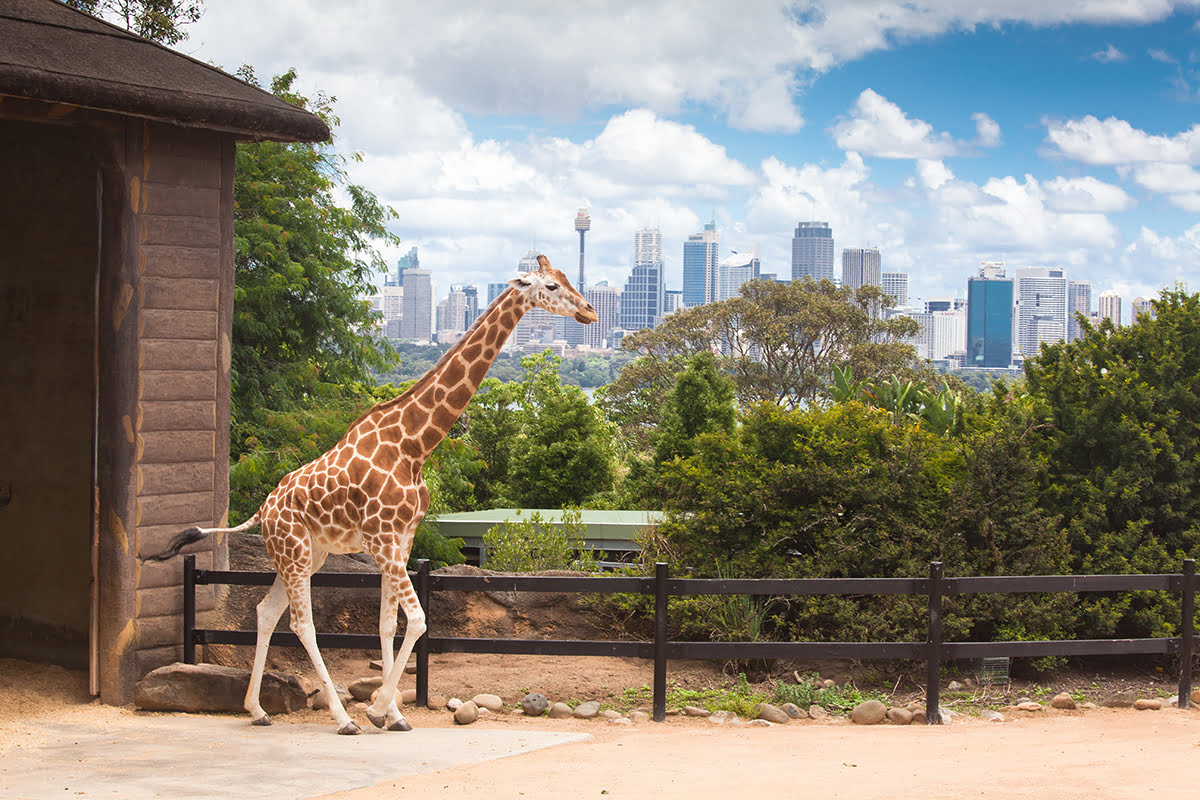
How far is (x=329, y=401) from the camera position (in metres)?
15.0

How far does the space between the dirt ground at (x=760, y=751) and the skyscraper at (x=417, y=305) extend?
243 ft

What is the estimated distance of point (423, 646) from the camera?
754 cm

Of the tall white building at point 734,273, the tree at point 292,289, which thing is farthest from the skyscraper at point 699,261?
the tree at point 292,289

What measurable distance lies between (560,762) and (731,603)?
147 inches

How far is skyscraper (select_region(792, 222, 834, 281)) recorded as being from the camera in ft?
489

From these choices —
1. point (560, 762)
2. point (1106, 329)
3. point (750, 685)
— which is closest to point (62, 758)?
point (560, 762)

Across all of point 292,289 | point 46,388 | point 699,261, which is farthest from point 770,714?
point 699,261

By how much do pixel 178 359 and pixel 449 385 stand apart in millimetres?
2068

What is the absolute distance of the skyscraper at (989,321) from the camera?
119 metres

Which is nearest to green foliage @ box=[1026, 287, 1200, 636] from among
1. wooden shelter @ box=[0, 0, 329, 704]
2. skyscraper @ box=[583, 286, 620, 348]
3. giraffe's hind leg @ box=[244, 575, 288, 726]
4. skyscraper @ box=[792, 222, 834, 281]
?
giraffe's hind leg @ box=[244, 575, 288, 726]

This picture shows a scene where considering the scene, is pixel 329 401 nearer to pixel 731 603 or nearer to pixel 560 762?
pixel 731 603

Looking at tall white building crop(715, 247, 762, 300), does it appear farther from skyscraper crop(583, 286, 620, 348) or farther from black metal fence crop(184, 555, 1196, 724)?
black metal fence crop(184, 555, 1196, 724)

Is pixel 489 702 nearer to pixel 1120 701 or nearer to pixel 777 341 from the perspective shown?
pixel 1120 701

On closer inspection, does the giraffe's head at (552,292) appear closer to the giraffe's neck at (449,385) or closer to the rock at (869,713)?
the giraffe's neck at (449,385)
